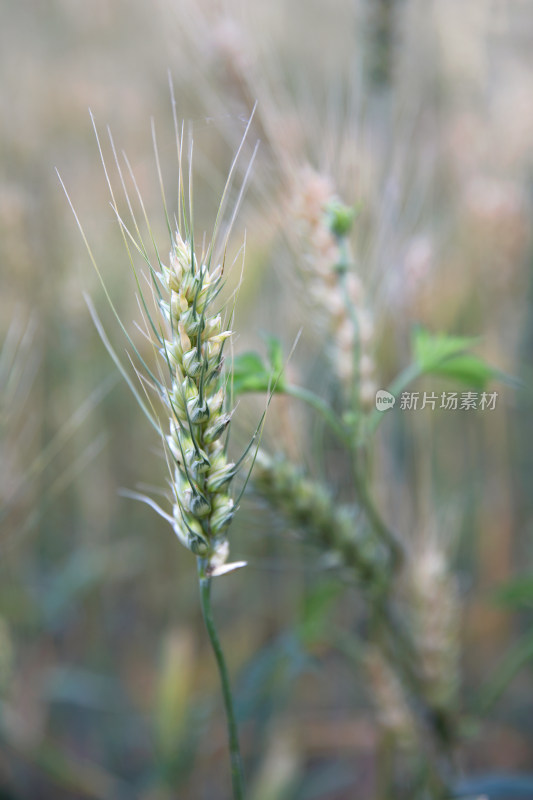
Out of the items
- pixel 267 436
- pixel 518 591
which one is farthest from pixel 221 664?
pixel 518 591

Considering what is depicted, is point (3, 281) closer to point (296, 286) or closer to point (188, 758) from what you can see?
point (296, 286)

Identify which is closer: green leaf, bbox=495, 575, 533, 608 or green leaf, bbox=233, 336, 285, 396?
green leaf, bbox=233, 336, 285, 396

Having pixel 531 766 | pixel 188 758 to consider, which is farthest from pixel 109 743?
pixel 531 766

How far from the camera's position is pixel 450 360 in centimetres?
70

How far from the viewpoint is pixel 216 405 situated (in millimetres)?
469

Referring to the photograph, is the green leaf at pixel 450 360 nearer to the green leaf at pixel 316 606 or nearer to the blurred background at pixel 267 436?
the blurred background at pixel 267 436

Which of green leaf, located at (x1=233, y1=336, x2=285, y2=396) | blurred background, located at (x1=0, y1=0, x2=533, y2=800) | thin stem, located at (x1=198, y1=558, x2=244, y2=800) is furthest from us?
blurred background, located at (x1=0, y1=0, x2=533, y2=800)

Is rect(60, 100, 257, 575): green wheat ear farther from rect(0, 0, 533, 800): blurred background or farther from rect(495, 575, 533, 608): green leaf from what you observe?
rect(495, 575, 533, 608): green leaf

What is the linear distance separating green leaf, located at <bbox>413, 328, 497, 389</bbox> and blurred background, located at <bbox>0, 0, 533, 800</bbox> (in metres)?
0.16

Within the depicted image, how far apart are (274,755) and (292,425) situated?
0.75 m

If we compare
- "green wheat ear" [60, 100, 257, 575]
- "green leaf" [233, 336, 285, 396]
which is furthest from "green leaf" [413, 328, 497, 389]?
"green wheat ear" [60, 100, 257, 575]

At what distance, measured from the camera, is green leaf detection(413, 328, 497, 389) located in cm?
65

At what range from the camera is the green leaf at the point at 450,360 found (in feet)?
2.13

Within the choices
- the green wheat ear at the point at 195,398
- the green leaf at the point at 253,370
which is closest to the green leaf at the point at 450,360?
the green leaf at the point at 253,370
